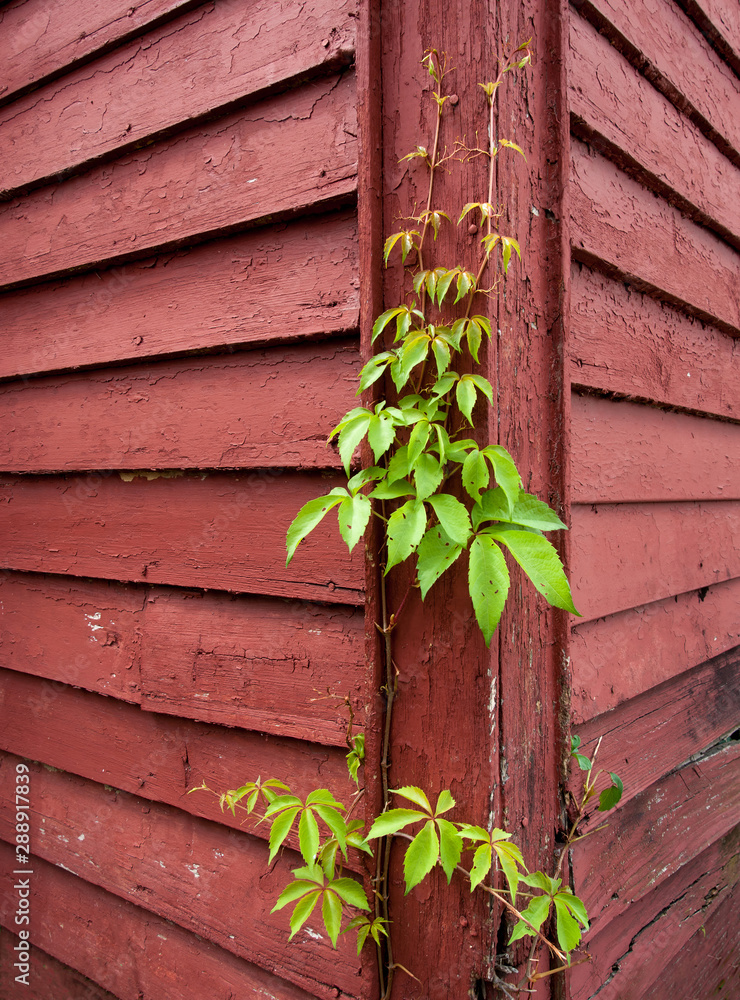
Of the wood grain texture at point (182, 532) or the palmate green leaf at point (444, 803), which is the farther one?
the wood grain texture at point (182, 532)

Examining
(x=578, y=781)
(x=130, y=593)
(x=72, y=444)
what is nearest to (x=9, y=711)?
(x=130, y=593)

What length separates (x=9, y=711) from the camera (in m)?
1.75

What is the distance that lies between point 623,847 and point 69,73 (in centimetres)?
215

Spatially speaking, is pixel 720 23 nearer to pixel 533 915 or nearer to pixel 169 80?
Answer: pixel 169 80

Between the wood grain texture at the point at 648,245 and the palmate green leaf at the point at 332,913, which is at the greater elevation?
the wood grain texture at the point at 648,245

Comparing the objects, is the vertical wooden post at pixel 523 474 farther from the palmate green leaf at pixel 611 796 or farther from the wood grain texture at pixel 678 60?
the wood grain texture at pixel 678 60

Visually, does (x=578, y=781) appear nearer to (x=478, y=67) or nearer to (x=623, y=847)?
(x=623, y=847)

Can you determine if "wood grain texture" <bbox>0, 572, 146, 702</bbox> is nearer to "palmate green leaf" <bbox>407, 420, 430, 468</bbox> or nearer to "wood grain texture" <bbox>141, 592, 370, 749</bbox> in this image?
"wood grain texture" <bbox>141, 592, 370, 749</bbox>

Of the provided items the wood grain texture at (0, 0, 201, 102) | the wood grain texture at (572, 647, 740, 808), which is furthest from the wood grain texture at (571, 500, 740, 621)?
the wood grain texture at (0, 0, 201, 102)

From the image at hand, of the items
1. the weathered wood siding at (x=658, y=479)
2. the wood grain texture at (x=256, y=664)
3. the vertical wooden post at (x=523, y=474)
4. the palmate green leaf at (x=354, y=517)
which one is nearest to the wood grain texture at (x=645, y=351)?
the weathered wood siding at (x=658, y=479)

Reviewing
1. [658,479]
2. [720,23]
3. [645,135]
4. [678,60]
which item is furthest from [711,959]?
[720,23]

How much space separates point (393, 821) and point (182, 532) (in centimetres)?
72

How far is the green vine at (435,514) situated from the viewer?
33.0 inches

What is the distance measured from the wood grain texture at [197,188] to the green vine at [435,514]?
0.62ft
